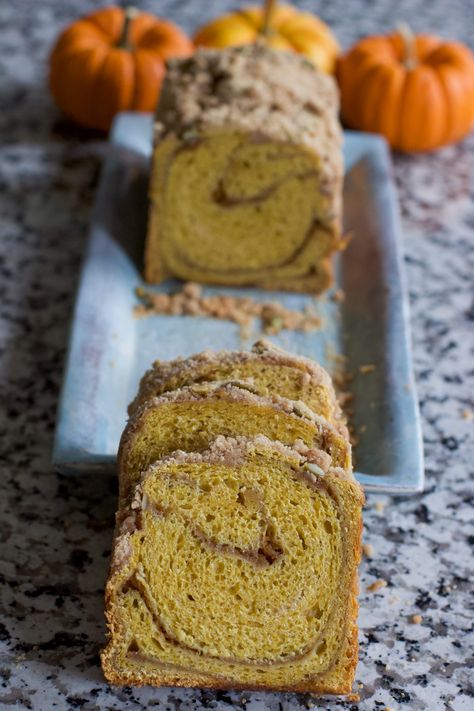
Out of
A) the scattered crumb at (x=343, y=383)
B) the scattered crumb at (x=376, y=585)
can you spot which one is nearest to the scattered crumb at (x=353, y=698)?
the scattered crumb at (x=376, y=585)

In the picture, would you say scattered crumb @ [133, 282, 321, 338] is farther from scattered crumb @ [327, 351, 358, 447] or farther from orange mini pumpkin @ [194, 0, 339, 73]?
orange mini pumpkin @ [194, 0, 339, 73]

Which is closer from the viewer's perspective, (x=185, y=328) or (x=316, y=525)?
(x=316, y=525)

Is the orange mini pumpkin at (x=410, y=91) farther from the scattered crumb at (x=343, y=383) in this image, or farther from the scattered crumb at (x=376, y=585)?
the scattered crumb at (x=376, y=585)

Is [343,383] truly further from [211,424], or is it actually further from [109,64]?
[109,64]

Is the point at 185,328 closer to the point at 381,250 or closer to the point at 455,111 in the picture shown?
the point at 381,250

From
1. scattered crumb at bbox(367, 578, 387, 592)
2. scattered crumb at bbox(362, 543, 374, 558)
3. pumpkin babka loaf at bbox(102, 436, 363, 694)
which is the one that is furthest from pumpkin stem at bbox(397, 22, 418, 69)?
pumpkin babka loaf at bbox(102, 436, 363, 694)

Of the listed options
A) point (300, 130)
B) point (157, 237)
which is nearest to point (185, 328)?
point (157, 237)

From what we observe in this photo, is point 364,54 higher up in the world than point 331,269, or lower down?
higher up
